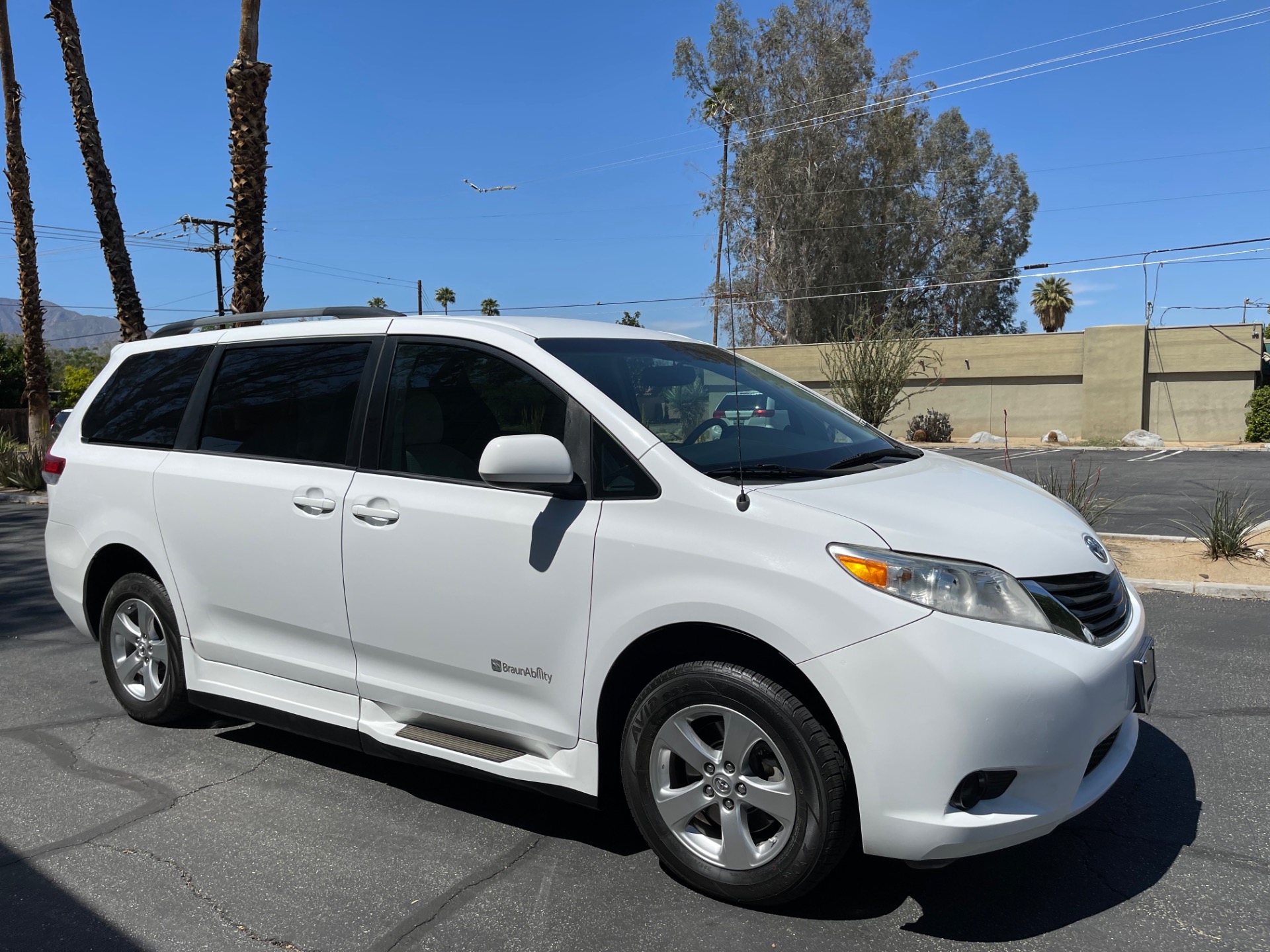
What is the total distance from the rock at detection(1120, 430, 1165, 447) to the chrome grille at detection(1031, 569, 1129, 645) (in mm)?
34261

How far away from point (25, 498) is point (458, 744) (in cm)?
1565

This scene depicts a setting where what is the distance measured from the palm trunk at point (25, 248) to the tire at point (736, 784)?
19056 millimetres

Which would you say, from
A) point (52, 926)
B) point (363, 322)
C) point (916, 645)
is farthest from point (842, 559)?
point (52, 926)

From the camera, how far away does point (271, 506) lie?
3.94 metres

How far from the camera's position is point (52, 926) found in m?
3.00

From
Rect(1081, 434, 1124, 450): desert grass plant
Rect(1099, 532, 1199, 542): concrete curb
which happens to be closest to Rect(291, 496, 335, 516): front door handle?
Rect(1099, 532, 1199, 542): concrete curb

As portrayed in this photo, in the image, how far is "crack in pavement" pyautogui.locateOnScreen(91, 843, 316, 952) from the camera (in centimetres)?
288

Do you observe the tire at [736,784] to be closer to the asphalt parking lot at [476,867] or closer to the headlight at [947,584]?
the asphalt parking lot at [476,867]

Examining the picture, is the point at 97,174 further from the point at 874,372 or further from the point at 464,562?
the point at 464,562

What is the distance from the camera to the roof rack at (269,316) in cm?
431

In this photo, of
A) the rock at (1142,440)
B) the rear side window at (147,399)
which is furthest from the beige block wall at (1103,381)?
the rear side window at (147,399)

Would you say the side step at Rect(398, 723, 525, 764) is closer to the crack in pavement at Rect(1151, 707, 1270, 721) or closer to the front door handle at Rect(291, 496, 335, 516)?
the front door handle at Rect(291, 496, 335, 516)

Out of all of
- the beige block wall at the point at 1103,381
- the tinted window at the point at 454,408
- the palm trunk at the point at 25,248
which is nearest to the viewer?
the tinted window at the point at 454,408

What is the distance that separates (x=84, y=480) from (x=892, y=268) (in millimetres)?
48073
